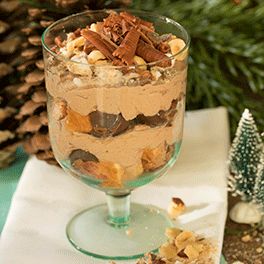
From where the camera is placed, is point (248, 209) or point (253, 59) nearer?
point (248, 209)

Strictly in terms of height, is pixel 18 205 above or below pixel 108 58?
below

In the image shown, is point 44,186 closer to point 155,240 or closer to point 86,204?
point 86,204

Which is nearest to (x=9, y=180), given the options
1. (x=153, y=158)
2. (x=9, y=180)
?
(x=9, y=180)

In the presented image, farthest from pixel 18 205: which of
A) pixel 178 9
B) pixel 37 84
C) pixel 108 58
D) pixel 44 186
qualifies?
pixel 178 9

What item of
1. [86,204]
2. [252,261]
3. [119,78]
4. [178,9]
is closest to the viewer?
[119,78]

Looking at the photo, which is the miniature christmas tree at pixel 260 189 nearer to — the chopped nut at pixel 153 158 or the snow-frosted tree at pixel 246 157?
the snow-frosted tree at pixel 246 157

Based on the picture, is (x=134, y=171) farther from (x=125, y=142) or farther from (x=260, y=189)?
(x=260, y=189)

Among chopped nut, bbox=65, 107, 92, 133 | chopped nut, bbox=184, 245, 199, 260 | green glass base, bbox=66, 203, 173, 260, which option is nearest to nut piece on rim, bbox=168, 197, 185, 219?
green glass base, bbox=66, 203, 173, 260
